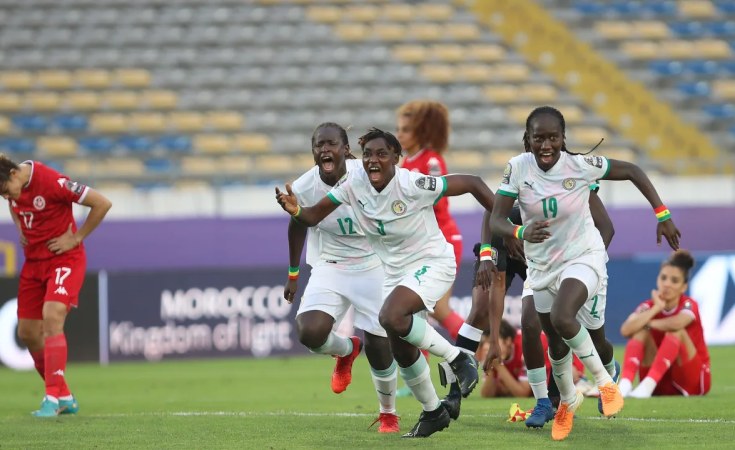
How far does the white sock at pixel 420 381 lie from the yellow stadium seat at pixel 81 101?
57.2ft

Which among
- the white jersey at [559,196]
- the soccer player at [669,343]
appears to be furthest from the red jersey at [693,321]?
the white jersey at [559,196]

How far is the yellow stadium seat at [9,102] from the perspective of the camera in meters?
23.4

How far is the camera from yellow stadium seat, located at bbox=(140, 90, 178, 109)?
23.9 m

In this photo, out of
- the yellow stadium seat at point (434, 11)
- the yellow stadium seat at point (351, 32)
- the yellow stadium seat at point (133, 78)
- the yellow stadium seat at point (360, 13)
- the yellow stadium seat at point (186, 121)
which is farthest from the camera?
the yellow stadium seat at point (434, 11)

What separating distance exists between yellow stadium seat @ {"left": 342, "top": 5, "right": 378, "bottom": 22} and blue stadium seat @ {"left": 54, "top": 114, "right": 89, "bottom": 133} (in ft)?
20.5

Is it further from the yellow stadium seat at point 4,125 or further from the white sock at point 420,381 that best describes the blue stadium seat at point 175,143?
the white sock at point 420,381

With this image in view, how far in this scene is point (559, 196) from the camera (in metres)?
7.53

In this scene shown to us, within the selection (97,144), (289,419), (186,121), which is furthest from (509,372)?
(186,121)

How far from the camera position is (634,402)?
386 inches

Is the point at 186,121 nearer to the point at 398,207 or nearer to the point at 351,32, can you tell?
the point at 351,32

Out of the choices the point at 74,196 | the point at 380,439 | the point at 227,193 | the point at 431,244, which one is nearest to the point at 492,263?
the point at 431,244

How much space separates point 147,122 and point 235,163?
77.0 inches

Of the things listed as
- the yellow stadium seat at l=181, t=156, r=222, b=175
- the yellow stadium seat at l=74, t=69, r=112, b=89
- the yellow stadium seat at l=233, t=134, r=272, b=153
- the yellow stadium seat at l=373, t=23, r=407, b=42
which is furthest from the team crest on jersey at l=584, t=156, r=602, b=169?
the yellow stadium seat at l=373, t=23, r=407, b=42

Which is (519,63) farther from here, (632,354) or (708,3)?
(632,354)
